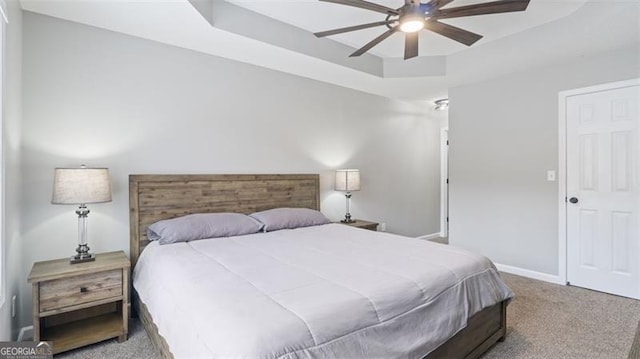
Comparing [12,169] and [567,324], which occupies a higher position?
[12,169]

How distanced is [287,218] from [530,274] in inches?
117

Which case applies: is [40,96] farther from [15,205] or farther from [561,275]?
[561,275]

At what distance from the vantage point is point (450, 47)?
3723 mm

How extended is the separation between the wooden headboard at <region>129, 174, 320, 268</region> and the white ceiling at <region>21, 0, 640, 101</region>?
1.24 metres

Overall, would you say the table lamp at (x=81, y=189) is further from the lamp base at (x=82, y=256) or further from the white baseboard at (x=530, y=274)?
the white baseboard at (x=530, y=274)

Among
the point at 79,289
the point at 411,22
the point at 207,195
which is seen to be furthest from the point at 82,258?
the point at 411,22

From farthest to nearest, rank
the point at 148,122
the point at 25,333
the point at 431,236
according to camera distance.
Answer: the point at 431,236
the point at 148,122
the point at 25,333

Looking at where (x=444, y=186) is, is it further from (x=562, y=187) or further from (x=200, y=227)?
(x=200, y=227)

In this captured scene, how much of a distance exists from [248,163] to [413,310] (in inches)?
Answer: 96.2

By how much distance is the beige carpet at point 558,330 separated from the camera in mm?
2180

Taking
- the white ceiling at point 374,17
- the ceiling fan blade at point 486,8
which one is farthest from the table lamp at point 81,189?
the ceiling fan blade at point 486,8

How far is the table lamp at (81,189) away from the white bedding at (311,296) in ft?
1.38

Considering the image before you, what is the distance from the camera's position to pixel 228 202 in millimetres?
3297

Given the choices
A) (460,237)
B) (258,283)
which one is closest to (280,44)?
(258,283)
